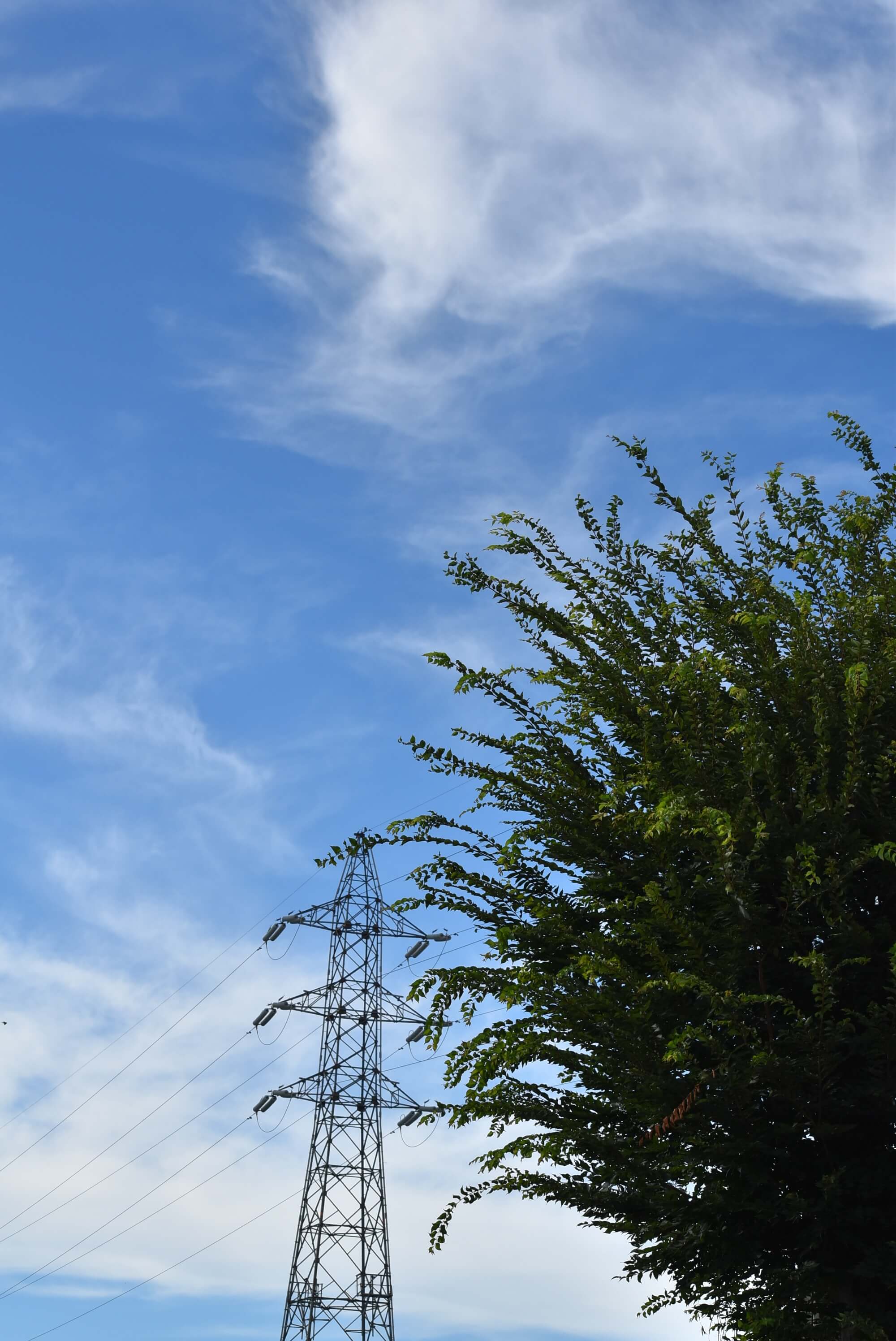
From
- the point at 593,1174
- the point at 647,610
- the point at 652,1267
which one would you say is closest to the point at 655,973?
the point at 593,1174

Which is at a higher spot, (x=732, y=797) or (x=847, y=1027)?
(x=732, y=797)

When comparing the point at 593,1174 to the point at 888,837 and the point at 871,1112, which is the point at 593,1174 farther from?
the point at 888,837

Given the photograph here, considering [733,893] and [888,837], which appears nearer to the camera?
[733,893]

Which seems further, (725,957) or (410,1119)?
(410,1119)

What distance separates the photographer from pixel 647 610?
938cm

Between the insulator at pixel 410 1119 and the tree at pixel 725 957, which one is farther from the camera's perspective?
the insulator at pixel 410 1119

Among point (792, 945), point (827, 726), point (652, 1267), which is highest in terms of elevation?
point (827, 726)

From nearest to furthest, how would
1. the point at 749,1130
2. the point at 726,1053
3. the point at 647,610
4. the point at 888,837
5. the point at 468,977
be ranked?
the point at 726,1053 < the point at 749,1130 < the point at 888,837 < the point at 468,977 < the point at 647,610

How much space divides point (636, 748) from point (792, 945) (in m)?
1.98

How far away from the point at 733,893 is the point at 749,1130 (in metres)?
1.53

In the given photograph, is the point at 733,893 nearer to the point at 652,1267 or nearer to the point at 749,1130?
the point at 749,1130

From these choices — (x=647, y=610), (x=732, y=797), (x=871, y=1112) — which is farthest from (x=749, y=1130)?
(x=647, y=610)

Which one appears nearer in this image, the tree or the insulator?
the tree

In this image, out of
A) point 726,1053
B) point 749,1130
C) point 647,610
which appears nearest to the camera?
point 726,1053
